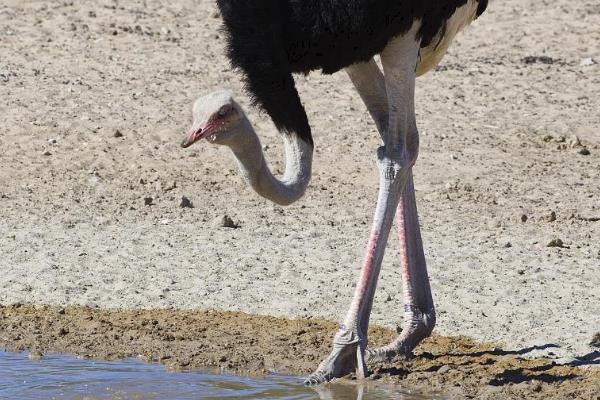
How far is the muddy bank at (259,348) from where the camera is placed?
5.93 m

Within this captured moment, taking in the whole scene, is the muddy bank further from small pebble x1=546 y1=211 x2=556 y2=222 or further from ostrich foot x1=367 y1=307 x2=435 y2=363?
small pebble x1=546 y1=211 x2=556 y2=222

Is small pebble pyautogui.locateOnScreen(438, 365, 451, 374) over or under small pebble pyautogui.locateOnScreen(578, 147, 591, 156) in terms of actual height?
under

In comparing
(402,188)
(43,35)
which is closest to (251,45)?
(402,188)

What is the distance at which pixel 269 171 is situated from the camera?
557cm

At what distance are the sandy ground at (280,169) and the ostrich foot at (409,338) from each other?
0.37 meters

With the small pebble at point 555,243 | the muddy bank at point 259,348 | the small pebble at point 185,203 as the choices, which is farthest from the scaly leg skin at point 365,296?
the small pebble at point 185,203

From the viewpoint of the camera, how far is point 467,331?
21.7ft

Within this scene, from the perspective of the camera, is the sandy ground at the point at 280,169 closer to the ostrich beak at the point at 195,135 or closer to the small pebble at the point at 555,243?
the small pebble at the point at 555,243

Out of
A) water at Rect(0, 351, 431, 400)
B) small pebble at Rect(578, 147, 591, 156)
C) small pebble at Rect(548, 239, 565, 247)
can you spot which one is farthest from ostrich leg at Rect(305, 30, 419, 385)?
small pebble at Rect(578, 147, 591, 156)

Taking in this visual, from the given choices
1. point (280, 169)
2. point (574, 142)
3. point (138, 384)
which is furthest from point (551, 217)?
point (138, 384)

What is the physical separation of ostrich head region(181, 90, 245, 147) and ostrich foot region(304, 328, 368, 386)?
98 centimetres

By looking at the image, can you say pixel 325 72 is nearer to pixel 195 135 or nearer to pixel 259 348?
pixel 195 135

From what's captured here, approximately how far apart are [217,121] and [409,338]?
1.46m

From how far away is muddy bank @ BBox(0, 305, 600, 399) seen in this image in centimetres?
593
